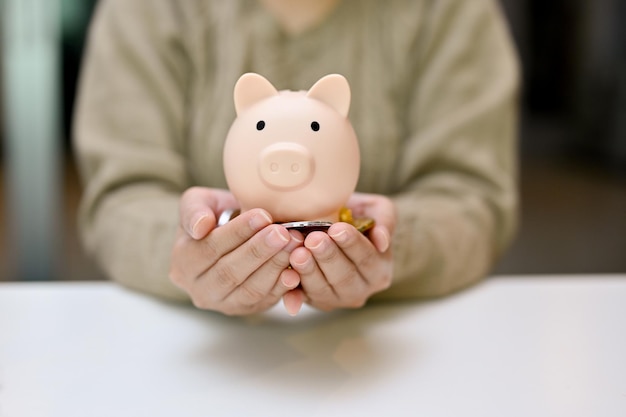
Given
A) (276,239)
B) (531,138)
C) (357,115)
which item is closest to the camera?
(276,239)

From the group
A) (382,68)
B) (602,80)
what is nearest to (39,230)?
(382,68)

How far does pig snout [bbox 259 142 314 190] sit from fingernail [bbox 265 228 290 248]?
3 centimetres

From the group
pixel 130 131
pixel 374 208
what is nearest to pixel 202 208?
pixel 374 208

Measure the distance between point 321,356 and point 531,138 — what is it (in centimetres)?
82

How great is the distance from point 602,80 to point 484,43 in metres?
0.76

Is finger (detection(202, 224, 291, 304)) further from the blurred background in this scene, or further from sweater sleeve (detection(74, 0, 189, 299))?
the blurred background

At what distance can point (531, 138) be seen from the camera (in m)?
1.12

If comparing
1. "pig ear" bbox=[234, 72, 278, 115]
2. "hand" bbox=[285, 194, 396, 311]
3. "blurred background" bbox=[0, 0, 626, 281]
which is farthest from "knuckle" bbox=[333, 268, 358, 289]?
"blurred background" bbox=[0, 0, 626, 281]

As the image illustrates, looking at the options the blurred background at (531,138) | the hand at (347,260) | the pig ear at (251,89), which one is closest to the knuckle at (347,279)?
the hand at (347,260)

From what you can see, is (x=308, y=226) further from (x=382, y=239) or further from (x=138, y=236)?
(x=138, y=236)

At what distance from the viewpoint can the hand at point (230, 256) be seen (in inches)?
Answer: 13.7

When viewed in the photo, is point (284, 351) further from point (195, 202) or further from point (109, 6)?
point (109, 6)

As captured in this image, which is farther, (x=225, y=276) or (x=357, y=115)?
(x=357, y=115)

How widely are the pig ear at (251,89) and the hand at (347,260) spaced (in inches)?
3.4
